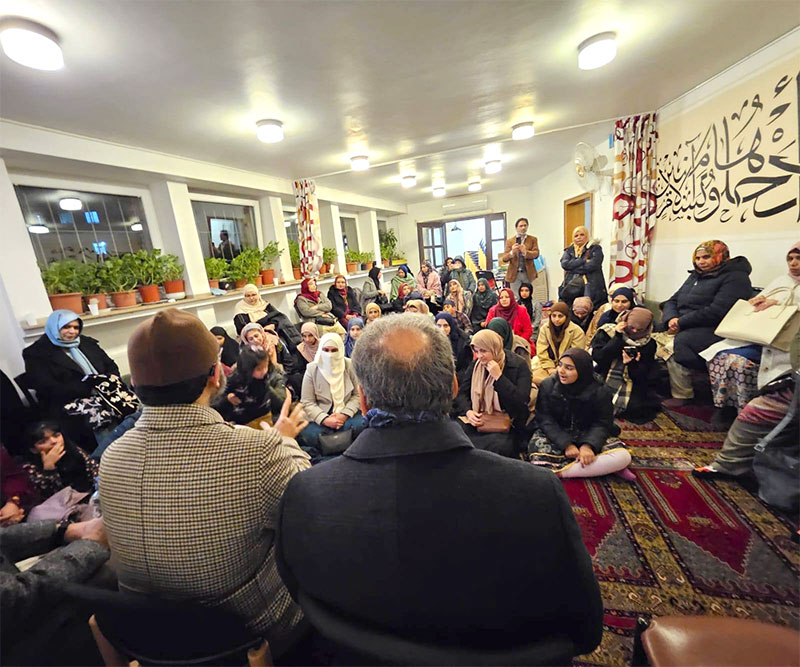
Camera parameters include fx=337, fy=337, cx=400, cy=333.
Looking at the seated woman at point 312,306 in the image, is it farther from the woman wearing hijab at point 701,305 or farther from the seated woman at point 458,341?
the woman wearing hijab at point 701,305

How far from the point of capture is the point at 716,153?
8.84 feet

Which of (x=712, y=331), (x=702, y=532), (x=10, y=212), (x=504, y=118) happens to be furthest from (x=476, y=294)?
(x=10, y=212)

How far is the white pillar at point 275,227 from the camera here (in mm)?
4715

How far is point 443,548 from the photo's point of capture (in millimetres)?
594

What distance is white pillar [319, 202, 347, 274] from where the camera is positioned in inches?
241

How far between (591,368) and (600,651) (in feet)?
4.26

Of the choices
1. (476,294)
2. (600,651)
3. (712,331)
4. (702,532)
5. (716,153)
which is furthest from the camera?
(476,294)

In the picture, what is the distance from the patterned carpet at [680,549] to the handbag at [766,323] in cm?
75

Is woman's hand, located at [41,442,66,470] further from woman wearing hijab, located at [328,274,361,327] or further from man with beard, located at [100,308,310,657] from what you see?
woman wearing hijab, located at [328,274,361,327]

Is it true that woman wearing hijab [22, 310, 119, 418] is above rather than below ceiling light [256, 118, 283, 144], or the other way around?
below

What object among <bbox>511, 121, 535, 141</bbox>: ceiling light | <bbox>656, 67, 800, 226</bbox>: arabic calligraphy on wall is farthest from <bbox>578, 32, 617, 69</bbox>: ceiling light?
<bbox>511, 121, 535, 141</bbox>: ceiling light

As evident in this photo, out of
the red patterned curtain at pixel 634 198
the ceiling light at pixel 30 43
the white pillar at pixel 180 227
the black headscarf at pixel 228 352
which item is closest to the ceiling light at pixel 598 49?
the red patterned curtain at pixel 634 198

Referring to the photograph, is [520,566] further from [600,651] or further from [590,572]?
[600,651]

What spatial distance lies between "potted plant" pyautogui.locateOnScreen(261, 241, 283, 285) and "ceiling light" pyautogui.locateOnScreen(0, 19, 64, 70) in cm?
294
